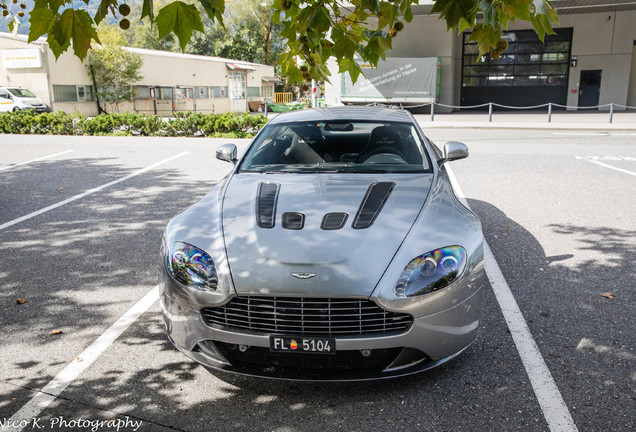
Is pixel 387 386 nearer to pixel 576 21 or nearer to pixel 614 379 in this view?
pixel 614 379

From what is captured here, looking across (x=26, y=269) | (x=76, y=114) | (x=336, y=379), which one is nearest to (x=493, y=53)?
(x=336, y=379)

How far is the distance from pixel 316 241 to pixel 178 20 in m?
1.37

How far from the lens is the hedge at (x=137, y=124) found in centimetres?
1773

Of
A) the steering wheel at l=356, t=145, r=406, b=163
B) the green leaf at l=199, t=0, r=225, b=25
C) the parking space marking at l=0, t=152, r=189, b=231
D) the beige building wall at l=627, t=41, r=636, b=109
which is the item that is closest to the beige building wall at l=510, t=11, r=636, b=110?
the beige building wall at l=627, t=41, r=636, b=109

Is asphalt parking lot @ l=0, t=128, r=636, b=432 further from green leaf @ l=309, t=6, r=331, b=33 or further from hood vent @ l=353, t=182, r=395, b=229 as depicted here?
green leaf @ l=309, t=6, r=331, b=33

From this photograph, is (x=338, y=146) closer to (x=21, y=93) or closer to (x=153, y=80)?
(x=21, y=93)

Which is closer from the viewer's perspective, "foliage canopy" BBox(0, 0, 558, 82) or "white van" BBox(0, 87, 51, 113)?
"foliage canopy" BBox(0, 0, 558, 82)

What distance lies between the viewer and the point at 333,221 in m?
3.31

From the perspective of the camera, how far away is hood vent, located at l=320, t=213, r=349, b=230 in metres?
3.24

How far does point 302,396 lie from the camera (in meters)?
3.04

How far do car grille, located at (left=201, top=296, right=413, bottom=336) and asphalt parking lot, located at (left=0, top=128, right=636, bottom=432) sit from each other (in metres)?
0.43

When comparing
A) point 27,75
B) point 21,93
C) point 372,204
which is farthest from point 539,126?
point 27,75

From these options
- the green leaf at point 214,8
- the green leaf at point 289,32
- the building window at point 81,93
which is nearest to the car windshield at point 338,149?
the green leaf at point 289,32

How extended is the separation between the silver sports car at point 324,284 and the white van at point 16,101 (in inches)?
1201
